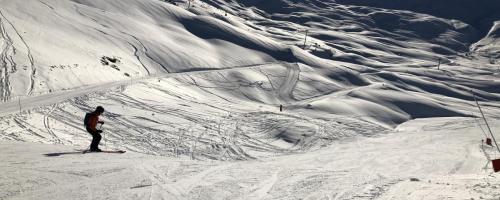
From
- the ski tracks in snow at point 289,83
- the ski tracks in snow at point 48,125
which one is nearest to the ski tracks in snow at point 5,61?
the ski tracks in snow at point 48,125

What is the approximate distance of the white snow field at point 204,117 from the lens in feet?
45.3

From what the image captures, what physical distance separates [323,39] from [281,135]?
99991 millimetres

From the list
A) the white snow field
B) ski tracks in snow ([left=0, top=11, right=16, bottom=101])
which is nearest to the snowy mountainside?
ski tracks in snow ([left=0, top=11, right=16, bottom=101])

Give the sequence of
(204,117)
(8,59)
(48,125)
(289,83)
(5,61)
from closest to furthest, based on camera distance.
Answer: (48,125) < (204,117) < (5,61) < (8,59) < (289,83)

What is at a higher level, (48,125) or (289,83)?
(48,125)

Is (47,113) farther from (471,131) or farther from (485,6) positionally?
(485,6)

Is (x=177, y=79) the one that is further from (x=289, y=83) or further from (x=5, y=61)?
(x=289, y=83)

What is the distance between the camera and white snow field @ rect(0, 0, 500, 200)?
13812 millimetres

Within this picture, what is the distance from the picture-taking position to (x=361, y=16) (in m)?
173

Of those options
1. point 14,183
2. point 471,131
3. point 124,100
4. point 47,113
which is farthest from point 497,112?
point 14,183

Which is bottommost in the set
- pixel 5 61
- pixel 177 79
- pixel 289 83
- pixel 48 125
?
pixel 289 83

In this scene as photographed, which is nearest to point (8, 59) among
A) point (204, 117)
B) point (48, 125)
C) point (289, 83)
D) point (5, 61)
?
point (5, 61)

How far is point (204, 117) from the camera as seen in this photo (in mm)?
30953

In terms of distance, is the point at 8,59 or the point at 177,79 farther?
the point at 177,79
